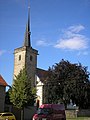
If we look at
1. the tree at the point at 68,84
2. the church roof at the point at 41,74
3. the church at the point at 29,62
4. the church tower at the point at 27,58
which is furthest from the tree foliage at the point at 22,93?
the church roof at the point at 41,74

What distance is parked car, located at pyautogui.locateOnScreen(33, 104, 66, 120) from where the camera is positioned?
1059 inches

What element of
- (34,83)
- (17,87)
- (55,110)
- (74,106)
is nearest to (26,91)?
(17,87)

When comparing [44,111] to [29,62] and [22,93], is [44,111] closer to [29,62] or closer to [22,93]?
[22,93]

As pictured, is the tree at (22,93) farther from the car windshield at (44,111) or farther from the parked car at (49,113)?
the car windshield at (44,111)

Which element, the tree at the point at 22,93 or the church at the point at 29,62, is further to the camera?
the church at the point at 29,62

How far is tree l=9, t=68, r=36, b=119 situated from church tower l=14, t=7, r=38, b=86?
1283 inches

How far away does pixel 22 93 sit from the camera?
123 ft

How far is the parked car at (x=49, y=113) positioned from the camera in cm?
2689

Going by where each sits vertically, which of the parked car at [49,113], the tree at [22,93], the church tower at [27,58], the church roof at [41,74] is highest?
the church tower at [27,58]

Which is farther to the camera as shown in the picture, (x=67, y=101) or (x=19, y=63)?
(x=19, y=63)

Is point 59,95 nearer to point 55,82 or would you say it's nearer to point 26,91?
point 55,82

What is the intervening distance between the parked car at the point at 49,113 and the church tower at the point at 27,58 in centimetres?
4213

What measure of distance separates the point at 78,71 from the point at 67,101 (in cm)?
702

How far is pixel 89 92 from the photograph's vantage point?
54.7 m
